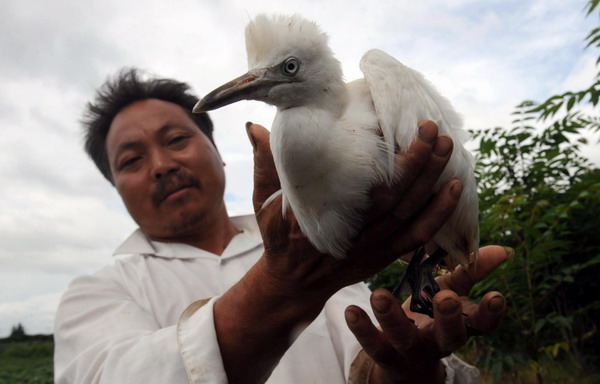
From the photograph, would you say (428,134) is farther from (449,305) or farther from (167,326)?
(167,326)

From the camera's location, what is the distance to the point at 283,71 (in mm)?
1682

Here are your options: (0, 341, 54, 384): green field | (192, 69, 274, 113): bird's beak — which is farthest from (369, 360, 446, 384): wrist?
(0, 341, 54, 384): green field

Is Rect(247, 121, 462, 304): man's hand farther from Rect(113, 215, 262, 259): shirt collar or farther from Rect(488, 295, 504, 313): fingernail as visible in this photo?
Rect(113, 215, 262, 259): shirt collar

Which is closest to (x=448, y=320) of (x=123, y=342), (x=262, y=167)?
(x=262, y=167)

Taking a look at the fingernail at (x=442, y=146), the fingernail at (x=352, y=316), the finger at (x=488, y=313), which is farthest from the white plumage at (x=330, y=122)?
the finger at (x=488, y=313)

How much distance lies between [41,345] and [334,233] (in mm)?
15961

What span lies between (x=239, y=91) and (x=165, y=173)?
55.3 inches

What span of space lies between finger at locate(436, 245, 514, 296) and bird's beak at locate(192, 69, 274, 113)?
3.78 ft

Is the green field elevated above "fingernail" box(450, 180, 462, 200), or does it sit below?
below

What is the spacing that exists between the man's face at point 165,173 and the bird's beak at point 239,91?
4.39ft

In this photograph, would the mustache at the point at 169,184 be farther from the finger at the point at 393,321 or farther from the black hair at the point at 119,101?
the finger at the point at 393,321

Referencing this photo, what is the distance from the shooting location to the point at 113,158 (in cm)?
308

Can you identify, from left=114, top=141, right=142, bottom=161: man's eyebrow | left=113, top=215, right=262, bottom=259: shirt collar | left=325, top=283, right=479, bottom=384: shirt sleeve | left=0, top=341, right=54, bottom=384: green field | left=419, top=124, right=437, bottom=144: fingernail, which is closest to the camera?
left=419, top=124, right=437, bottom=144: fingernail

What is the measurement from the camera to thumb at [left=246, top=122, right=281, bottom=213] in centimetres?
173
